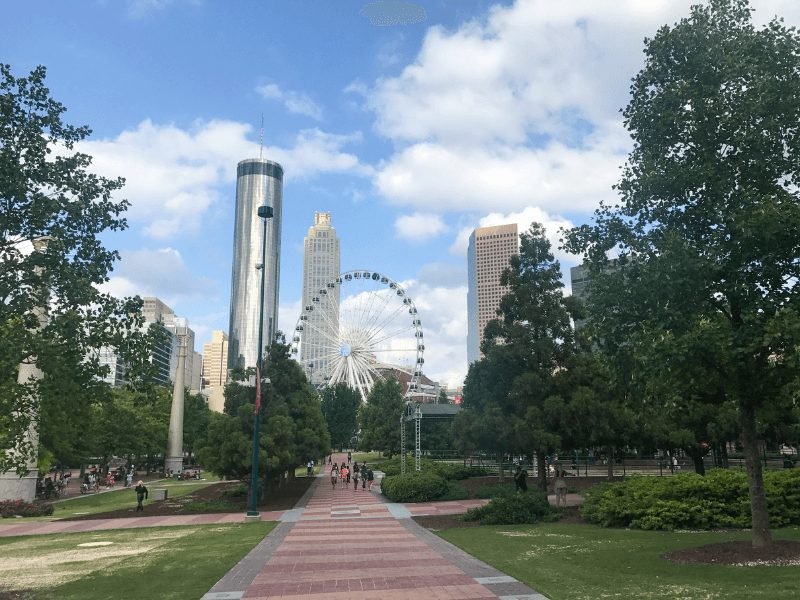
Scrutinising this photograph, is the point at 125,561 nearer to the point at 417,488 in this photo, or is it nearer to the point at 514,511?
the point at 514,511

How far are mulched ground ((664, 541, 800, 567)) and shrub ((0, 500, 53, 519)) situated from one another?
1257 inches

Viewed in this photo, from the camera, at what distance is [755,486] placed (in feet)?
45.4

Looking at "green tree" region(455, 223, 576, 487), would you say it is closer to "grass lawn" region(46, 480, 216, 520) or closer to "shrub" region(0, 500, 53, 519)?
"grass lawn" region(46, 480, 216, 520)

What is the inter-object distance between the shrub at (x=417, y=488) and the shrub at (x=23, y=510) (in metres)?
18.6

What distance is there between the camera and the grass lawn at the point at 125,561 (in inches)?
500

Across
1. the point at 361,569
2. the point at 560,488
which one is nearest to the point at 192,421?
the point at 560,488

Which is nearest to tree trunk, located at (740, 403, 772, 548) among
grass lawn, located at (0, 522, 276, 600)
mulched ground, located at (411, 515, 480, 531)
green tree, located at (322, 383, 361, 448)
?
mulched ground, located at (411, 515, 480, 531)

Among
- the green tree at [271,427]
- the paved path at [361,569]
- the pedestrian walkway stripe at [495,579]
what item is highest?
the green tree at [271,427]

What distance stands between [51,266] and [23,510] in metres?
28.0

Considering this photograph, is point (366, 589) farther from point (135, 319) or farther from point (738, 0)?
point (738, 0)

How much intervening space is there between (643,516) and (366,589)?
451 inches

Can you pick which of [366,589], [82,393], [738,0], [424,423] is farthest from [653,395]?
[424,423]

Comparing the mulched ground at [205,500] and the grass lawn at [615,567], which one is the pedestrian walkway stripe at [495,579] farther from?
the mulched ground at [205,500]

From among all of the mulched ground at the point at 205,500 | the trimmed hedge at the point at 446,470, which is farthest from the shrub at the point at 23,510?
the trimmed hedge at the point at 446,470
